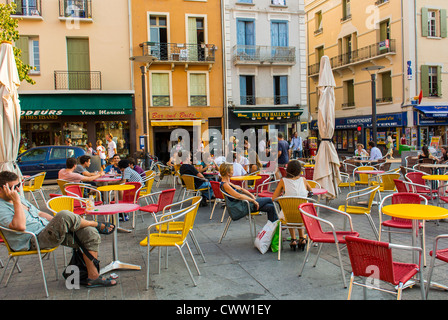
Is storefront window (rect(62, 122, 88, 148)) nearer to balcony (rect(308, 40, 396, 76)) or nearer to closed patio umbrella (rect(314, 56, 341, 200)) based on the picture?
closed patio umbrella (rect(314, 56, 341, 200))

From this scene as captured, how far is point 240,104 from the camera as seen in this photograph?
23.4m

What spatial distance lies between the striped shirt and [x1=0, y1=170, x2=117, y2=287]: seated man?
3.31 metres

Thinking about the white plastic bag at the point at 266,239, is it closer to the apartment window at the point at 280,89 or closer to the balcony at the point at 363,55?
the apartment window at the point at 280,89

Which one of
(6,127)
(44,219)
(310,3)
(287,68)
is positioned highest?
(310,3)

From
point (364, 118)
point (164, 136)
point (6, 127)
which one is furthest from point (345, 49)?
point (6, 127)

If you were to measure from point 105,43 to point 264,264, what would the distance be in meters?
19.0

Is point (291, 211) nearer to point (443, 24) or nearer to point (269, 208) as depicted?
point (269, 208)

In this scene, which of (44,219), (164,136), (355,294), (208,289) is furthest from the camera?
(164,136)

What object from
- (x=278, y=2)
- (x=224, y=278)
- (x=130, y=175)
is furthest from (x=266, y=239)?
(x=278, y=2)

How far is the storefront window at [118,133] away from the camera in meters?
20.7

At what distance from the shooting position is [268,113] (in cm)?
2341

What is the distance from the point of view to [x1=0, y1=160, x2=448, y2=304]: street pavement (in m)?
3.76

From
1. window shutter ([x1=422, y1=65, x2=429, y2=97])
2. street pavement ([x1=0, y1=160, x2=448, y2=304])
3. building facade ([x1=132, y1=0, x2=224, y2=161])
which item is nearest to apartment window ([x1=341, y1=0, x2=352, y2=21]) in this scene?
window shutter ([x1=422, y1=65, x2=429, y2=97])
